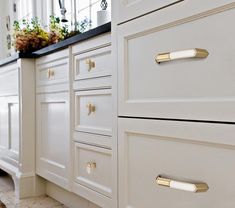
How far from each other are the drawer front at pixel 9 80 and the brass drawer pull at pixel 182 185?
5.28 feet

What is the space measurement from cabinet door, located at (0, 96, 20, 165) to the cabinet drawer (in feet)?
0.96

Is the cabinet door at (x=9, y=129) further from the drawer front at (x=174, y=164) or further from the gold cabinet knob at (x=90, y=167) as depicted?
the drawer front at (x=174, y=164)

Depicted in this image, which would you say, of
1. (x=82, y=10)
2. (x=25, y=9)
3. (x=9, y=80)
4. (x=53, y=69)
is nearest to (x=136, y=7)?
(x=53, y=69)

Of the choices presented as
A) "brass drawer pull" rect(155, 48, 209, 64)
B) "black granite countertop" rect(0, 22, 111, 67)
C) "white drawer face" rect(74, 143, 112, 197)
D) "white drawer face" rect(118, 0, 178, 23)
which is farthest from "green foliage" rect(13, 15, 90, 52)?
"brass drawer pull" rect(155, 48, 209, 64)

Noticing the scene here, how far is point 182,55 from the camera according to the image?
32.5 inches

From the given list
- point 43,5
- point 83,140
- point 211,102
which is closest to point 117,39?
point 211,102

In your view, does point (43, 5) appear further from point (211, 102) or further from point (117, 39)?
point (211, 102)

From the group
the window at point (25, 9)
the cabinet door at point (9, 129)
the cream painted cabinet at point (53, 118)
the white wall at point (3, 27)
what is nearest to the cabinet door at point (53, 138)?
the cream painted cabinet at point (53, 118)

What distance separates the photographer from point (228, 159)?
0.74m

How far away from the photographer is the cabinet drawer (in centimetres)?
182

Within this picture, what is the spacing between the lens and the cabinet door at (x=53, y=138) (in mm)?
1824

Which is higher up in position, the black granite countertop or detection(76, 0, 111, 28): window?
detection(76, 0, 111, 28): window

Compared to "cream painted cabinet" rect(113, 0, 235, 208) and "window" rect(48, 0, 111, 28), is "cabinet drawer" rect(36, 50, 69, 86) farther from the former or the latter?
"cream painted cabinet" rect(113, 0, 235, 208)

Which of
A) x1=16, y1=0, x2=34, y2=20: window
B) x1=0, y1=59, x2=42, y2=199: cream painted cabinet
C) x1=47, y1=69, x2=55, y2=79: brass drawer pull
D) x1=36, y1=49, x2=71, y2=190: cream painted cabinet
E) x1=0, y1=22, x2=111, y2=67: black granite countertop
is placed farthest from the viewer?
x1=16, y1=0, x2=34, y2=20: window
